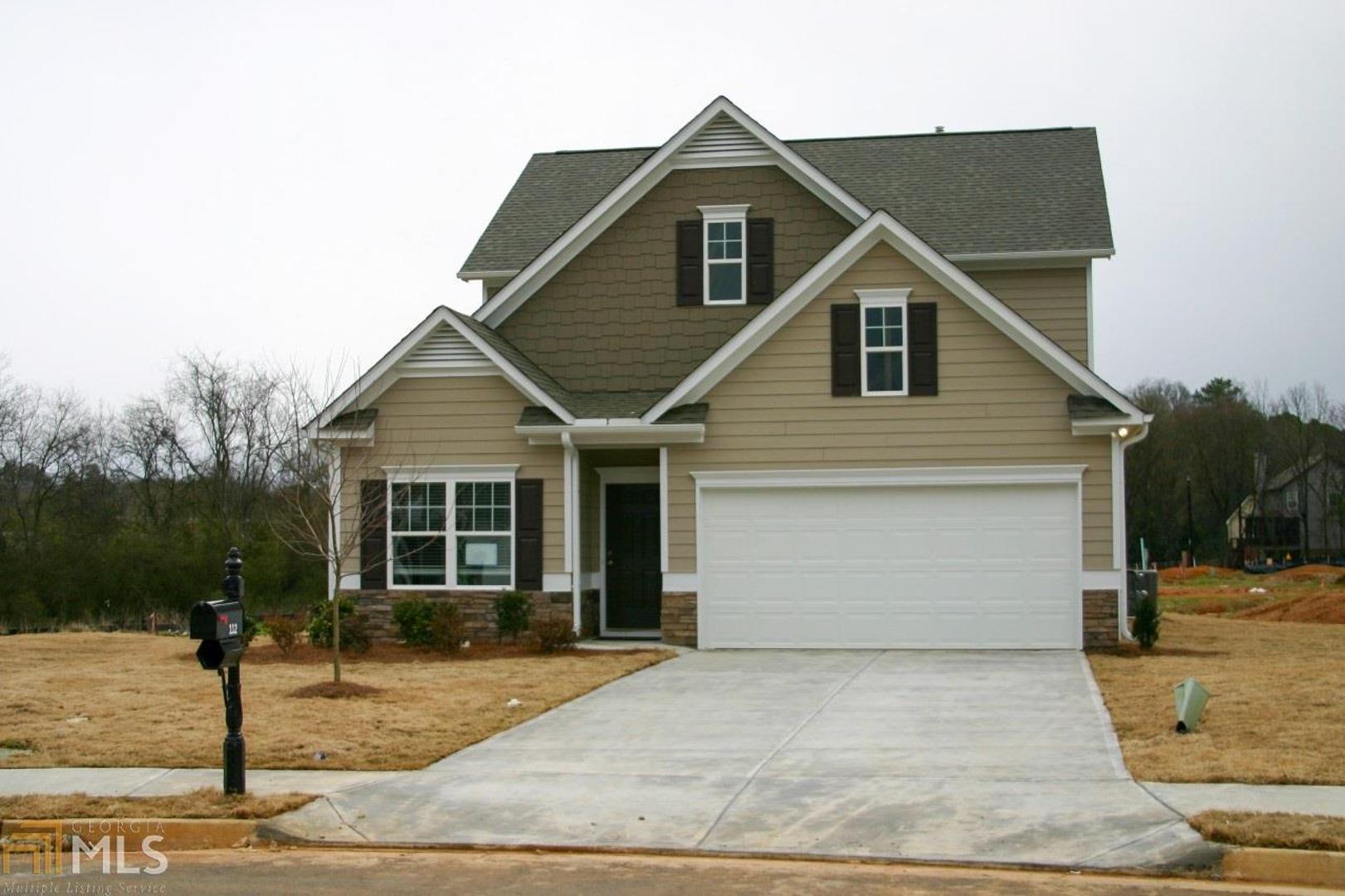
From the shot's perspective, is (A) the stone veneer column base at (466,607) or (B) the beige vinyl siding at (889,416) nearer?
(B) the beige vinyl siding at (889,416)

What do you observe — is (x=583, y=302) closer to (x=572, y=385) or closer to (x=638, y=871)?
(x=572, y=385)

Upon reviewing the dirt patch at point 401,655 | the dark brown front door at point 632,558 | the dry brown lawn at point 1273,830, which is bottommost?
the dirt patch at point 401,655

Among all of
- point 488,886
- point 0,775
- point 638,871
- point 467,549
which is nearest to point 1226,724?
point 638,871

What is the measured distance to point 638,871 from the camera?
26.4 feet

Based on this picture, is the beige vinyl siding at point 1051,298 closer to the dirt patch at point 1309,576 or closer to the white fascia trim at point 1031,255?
the white fascia trim at point 1031,255

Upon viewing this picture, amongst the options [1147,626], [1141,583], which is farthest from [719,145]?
[1141,583]

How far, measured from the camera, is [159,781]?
10586 millimetres

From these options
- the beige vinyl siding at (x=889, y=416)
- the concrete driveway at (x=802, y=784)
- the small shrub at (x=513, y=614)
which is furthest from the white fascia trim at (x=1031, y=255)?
the concrete driveway at (x=802, y=784)

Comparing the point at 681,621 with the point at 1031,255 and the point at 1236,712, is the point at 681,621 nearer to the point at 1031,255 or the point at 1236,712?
the point at 1031,255

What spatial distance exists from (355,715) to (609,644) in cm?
737

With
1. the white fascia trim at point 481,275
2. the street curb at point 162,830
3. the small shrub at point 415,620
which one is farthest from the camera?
the white fascia trim at point 481,275

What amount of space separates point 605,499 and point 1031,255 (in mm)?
7523

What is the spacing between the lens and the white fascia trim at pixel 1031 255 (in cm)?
2156

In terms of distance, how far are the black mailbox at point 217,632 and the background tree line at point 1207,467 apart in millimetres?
62808
